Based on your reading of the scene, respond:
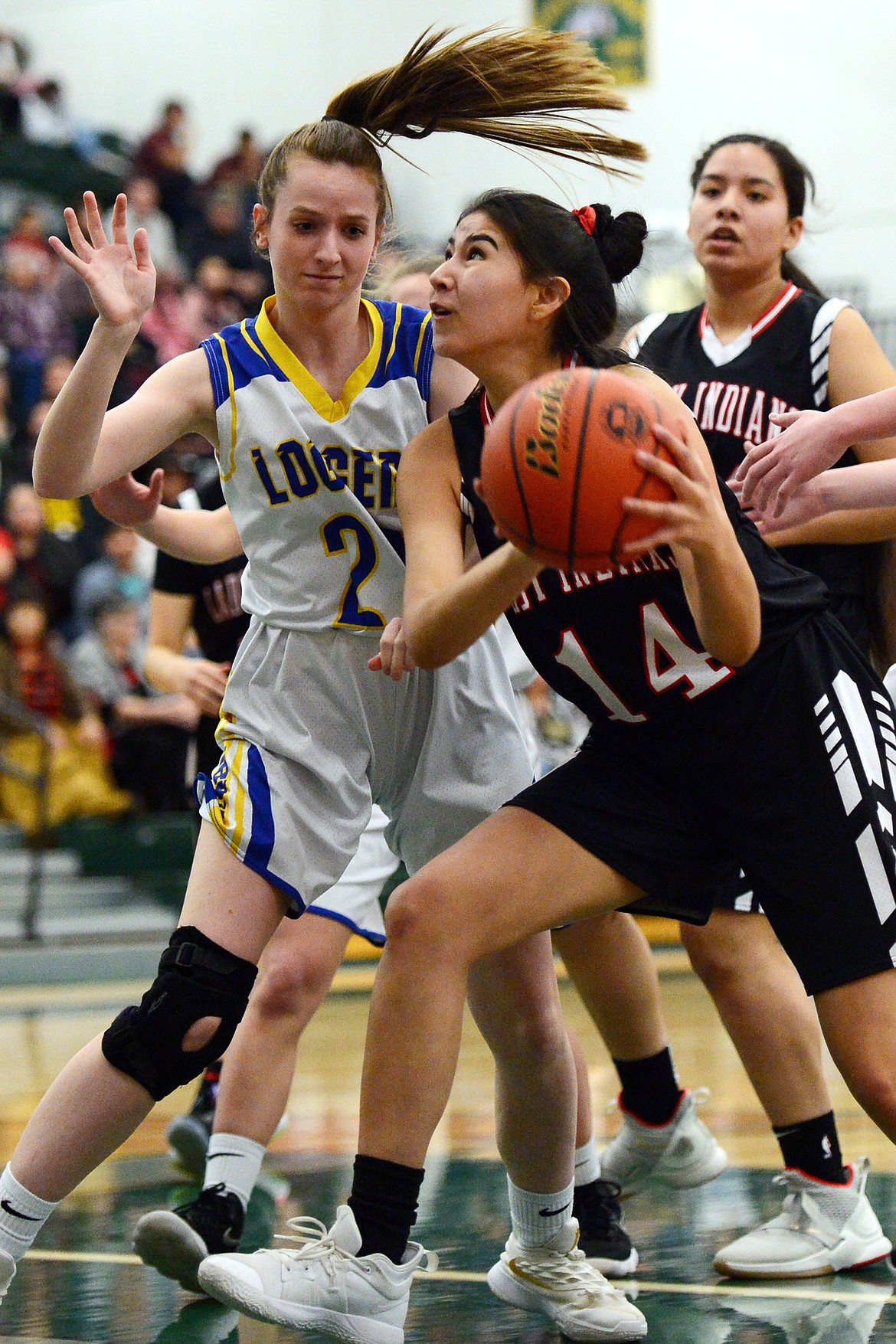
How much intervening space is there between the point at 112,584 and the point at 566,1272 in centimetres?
734

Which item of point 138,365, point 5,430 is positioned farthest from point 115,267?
point 138,365

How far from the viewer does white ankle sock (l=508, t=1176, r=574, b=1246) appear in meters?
2.97

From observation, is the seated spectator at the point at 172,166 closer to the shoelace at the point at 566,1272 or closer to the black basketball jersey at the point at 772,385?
the black basketball jersey at the point at 772,385

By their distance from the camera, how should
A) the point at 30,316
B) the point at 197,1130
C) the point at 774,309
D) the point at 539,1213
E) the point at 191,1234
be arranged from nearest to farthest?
the point at 539,1213 → the point at 191,1234 → the point at 774,309 → the point at 197,1130 → the point at 30,316

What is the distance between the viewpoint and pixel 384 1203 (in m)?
2.61

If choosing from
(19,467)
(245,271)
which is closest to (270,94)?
(245,271)

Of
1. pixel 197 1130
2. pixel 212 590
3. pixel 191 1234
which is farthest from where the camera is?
pixel 212 590

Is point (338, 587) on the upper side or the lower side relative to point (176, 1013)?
upper

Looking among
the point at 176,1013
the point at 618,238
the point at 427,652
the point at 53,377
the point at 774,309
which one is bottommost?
the point at 176,1013

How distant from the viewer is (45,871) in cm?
952

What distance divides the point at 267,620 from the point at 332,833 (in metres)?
0.40

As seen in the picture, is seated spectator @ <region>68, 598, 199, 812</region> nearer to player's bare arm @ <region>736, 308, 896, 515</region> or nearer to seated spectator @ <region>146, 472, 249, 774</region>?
seated spectator @ <region>146, 472, 249, 774</region>

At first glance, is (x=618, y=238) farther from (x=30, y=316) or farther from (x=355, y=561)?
(x=30, y=316)

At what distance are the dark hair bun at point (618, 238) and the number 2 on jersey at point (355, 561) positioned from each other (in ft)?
1.97
